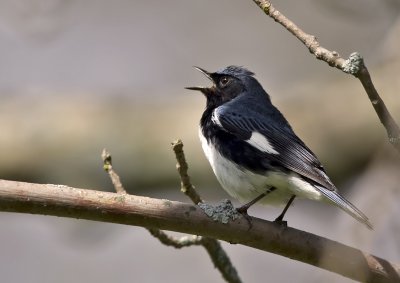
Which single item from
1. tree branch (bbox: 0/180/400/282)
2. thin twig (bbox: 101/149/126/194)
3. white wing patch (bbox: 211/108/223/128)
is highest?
white wing patch (bbox: 211/108/223/128)

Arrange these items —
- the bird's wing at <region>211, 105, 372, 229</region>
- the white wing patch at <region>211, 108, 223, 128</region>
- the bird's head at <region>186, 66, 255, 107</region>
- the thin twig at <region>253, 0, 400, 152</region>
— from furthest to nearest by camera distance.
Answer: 1. the bird's head at <region>186, 66, 255, 107</region>
2. the white wing patch at <region>211, 108, 223, 128</region>
3. the bird's wing at <region>211, 105, 372, 229</region>
4. the thin twig at <region>253, 0, 400, 152</region>

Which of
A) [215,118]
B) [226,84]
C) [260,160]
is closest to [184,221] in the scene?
[260,160]

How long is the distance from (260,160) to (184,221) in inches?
36.3

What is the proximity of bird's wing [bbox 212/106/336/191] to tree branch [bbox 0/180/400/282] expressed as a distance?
51 centimetres

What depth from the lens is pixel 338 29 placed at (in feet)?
24.6

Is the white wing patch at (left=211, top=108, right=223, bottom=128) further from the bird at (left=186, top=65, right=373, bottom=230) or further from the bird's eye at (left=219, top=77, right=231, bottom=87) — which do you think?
the bird's eye at (left=219, top=77, right=231, bottom=87)

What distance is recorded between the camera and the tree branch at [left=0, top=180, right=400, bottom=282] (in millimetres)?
2779

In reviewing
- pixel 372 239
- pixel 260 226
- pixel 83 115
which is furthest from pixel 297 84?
pixel 372 239

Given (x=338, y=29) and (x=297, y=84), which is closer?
(x=297, y=84)

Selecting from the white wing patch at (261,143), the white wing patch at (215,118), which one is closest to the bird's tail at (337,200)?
the white wing patch at (261,143)

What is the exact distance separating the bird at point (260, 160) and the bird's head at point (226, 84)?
0.29 metres

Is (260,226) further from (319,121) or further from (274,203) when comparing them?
(319,121)

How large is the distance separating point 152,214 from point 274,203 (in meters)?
1.15

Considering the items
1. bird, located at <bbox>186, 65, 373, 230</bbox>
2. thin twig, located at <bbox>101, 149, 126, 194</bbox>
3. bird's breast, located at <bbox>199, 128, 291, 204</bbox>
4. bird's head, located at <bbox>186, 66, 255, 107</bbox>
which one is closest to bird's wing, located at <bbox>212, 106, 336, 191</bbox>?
bird, located at <bbox>186, 65, 373, 230</bbox>
